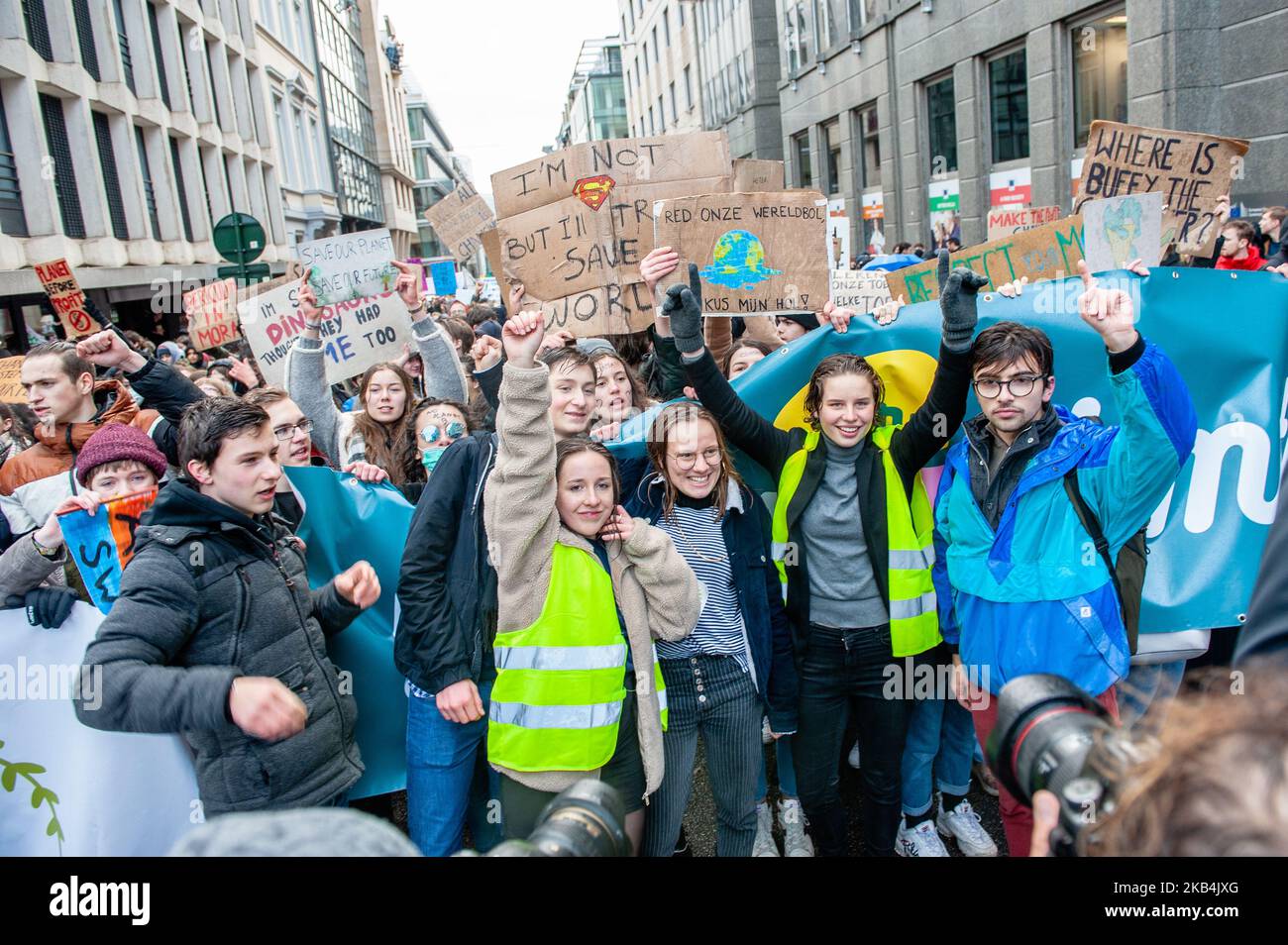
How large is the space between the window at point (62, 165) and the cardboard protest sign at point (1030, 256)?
A: 1547 cm

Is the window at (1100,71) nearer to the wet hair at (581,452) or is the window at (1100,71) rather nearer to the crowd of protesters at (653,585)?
the crowd of protesters at (653,585)

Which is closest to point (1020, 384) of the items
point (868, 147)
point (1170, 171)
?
point (1170, 171)

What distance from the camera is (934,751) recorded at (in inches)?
126

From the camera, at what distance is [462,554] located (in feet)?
8.89

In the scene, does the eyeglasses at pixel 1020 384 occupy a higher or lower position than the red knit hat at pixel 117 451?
lower

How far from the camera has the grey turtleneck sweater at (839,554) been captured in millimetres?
2896

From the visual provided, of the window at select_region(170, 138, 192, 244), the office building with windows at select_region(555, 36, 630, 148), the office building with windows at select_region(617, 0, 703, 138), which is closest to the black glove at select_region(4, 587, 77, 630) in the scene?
the window at select_region(170, 138, 192, 244)

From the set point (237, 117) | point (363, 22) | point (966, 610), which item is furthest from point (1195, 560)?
point (363, 22)

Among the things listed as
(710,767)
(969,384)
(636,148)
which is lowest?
(710,767)

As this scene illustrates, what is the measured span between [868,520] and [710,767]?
937 millimetres

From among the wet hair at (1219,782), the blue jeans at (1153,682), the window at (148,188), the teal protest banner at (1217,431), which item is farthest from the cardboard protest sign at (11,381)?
the window at (148,188)

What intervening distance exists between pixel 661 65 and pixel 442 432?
4418cm

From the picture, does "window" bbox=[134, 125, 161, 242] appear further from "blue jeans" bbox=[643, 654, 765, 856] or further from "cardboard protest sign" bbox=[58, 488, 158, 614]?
"blue jeans" bbox=[643, 654, 765, 856]
